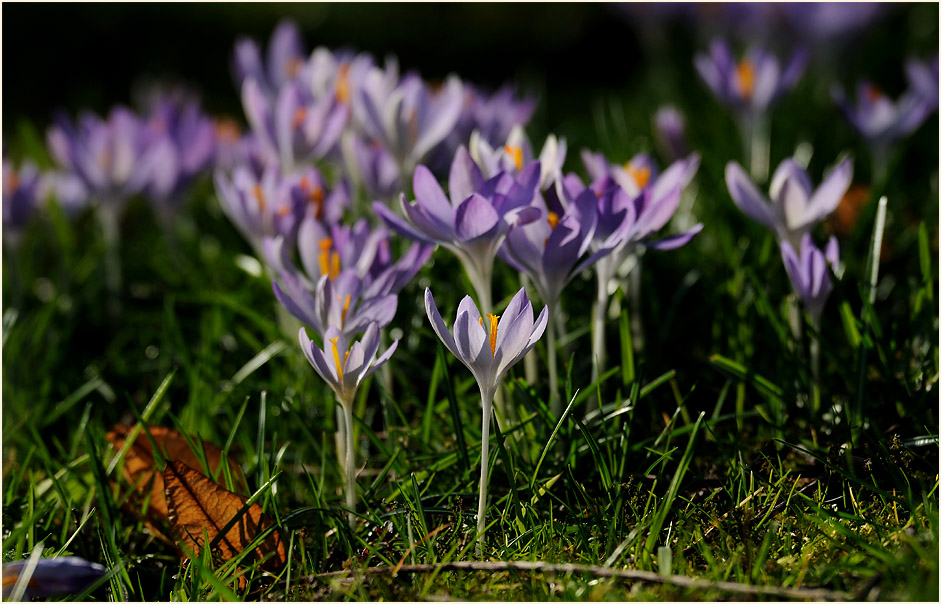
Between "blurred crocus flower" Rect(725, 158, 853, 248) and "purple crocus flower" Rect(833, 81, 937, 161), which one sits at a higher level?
"purple crocus flower" Rect(833, 81, 937, 161)

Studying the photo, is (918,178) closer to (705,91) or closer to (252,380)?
(705,91)

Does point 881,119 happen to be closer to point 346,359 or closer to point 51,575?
point 346,359

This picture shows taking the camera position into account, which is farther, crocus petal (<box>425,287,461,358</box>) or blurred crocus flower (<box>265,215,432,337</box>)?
blurred crocus flower (<box>265,215,432,337</box>)

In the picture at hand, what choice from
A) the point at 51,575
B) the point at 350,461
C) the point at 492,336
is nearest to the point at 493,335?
the point at 492,336

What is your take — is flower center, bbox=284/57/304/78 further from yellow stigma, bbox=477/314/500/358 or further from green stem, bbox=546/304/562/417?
yellow stigma, bbox=477/314/500/358

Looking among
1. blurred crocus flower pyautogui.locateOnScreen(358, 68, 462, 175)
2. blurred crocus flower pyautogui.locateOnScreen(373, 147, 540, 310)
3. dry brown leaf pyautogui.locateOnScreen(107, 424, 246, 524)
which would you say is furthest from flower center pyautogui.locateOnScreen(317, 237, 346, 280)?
blurred crocus flower pyautogui.locateOnScreen(358, 68, 462, 175)

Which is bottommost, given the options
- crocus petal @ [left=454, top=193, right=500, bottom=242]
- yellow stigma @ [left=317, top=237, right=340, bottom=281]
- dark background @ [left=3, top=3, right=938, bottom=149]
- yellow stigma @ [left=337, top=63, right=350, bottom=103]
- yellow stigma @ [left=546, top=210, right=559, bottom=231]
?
yellow stigma @ [left=317, top=237, right=340, bottom=281]

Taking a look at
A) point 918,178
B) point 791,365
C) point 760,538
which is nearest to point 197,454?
point 760,538
